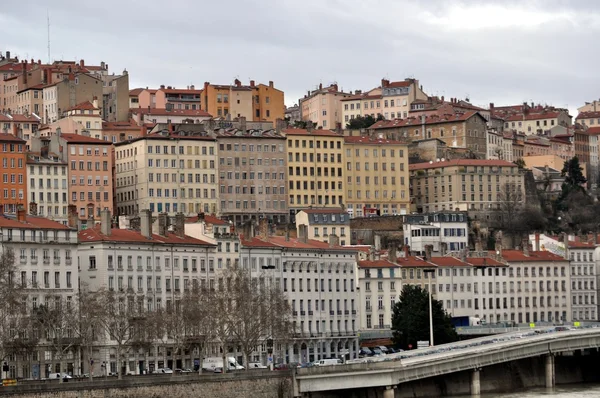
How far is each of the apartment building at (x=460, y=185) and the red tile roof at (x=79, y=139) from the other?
42160mm

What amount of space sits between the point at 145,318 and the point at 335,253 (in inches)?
1243

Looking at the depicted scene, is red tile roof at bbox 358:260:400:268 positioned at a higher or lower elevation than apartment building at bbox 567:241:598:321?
higher

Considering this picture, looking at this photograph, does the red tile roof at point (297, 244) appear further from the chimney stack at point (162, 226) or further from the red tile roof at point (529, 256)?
the red tile roof at point (529, 256)

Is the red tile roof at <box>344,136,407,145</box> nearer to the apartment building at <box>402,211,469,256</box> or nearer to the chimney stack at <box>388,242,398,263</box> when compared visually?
the apartment building at <box>402,211,469,256</box>

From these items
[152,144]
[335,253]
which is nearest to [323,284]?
[335,253]

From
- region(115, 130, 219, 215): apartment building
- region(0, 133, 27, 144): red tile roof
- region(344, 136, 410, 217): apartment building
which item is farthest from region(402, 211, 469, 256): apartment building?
region(0, 133, 27, 144): red tile roof

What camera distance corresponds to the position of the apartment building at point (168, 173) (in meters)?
156

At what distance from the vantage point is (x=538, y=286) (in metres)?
148

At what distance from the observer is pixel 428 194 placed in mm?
184000

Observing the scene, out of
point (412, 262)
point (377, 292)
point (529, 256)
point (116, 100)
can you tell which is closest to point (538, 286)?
point (529, 256)

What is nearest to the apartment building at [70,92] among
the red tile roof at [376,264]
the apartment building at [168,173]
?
the apartment building at [168,173]

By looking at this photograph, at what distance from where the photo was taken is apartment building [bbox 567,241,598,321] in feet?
500

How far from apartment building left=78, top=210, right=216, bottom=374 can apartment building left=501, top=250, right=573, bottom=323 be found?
42.1 meters

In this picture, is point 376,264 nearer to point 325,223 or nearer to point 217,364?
point 325,223
